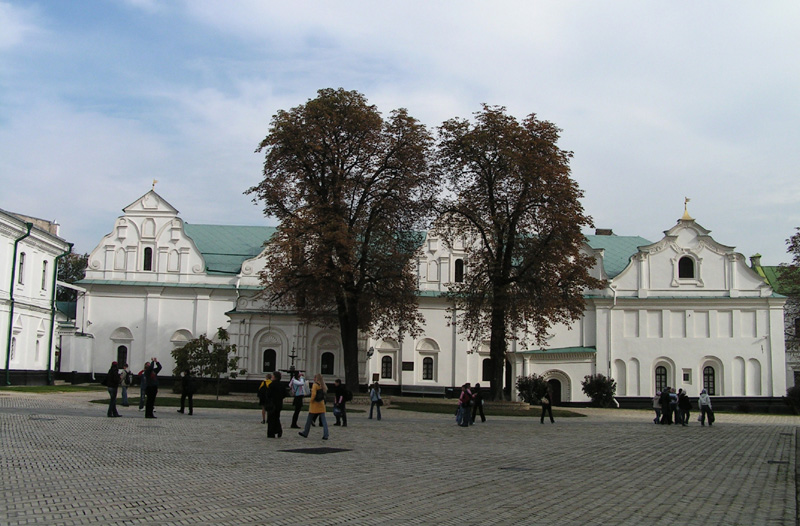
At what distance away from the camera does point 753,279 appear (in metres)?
55.8

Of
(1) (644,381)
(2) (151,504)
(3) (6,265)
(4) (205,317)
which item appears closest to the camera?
(2) (151,504)

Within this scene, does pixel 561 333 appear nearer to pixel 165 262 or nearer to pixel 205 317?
pixel 205 317

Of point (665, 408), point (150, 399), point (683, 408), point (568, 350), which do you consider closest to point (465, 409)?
point (665, 408)

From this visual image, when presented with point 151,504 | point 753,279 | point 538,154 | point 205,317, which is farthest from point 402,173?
point 151,504

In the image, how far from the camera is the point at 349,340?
146 feet

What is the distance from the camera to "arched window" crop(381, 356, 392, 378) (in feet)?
187

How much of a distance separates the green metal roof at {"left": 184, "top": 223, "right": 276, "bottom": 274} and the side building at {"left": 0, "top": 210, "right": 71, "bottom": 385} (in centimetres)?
1075

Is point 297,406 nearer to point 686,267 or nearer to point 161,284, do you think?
point 161,284

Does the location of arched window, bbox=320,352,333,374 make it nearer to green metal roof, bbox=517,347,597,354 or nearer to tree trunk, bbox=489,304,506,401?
green metal roof, bbox=517,347,597,354

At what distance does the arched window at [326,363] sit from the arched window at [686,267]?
2614 cm

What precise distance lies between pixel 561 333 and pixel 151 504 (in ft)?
158

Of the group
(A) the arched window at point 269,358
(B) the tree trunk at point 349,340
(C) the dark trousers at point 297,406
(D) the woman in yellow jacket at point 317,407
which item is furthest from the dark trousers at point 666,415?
(A) the arched window at point 269,358

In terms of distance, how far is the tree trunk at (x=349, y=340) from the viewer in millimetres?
43750

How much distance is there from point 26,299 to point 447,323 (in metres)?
28.0
